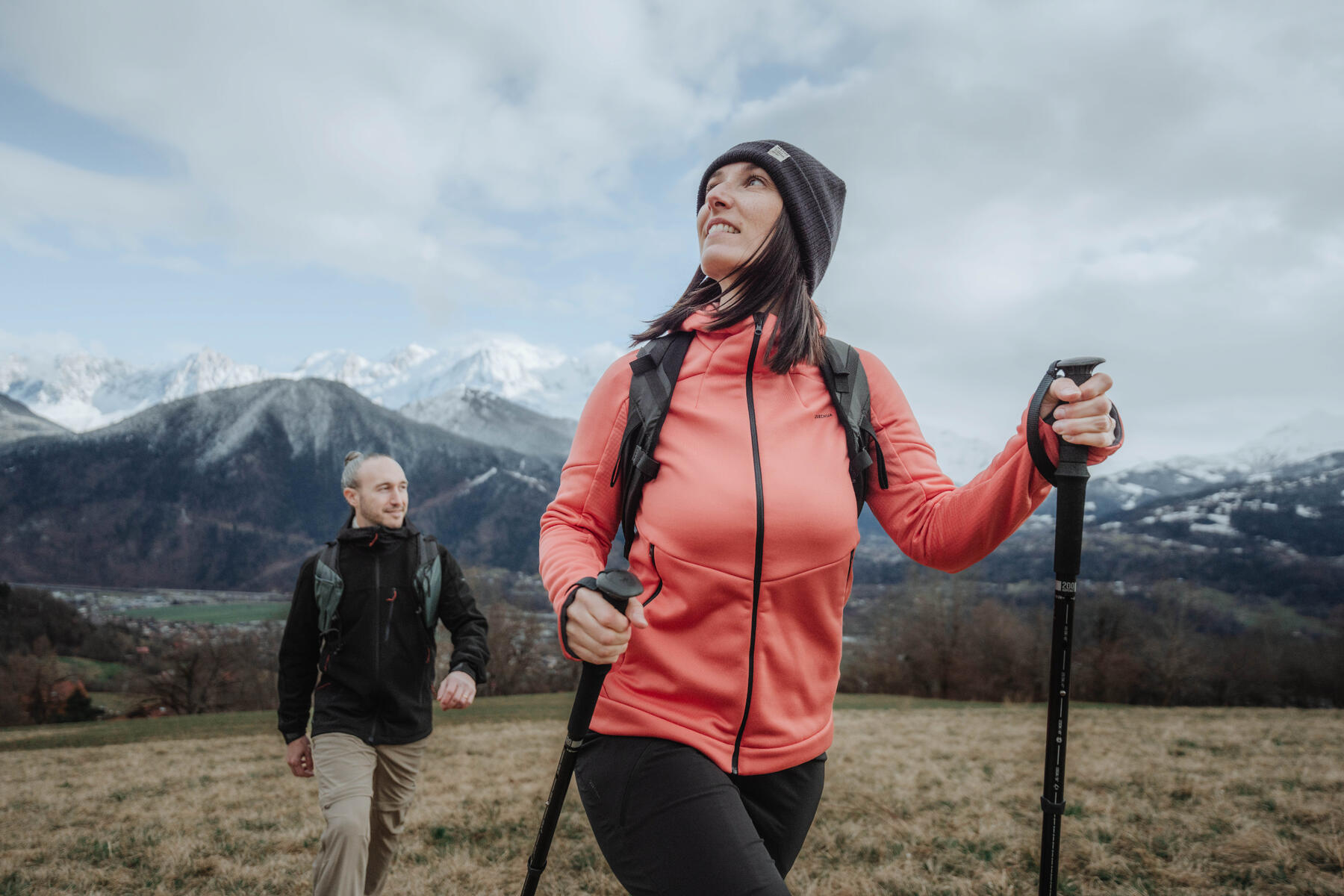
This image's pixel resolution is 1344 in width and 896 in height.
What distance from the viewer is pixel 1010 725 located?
17.8m

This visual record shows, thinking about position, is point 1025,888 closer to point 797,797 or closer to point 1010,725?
point 797,797

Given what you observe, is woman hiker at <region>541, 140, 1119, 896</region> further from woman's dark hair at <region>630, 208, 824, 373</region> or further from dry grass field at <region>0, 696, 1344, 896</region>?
dry grass field at <region>0, 696, 1344, 896</region>

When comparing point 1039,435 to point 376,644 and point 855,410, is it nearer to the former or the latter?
point 855,410

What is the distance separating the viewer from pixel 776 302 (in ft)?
8.70

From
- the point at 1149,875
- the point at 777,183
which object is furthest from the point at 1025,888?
the point at 777,183

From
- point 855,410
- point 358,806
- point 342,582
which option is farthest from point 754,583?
point 342,582

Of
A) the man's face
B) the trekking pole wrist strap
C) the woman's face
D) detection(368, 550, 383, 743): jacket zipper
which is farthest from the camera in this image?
the man's face

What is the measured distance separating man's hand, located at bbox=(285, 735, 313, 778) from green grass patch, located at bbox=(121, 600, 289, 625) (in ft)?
344

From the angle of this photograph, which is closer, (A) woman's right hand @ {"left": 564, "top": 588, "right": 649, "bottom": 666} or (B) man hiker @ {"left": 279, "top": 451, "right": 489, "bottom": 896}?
(A) woman's right hand @ {"left": 564, "top": 588, "right": 649, "bottom": 666}

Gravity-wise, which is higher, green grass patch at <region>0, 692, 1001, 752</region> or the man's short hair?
the man's short hair

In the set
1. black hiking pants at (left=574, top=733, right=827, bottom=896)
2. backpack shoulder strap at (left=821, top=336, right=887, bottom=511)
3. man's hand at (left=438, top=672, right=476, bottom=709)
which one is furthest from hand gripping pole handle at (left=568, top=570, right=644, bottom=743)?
man's hand at (left=438, top=672, right=476, bottom=709)

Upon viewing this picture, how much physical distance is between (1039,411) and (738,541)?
0.97 m

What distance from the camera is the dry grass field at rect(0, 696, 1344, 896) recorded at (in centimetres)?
640

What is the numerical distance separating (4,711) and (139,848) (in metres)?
48.5
